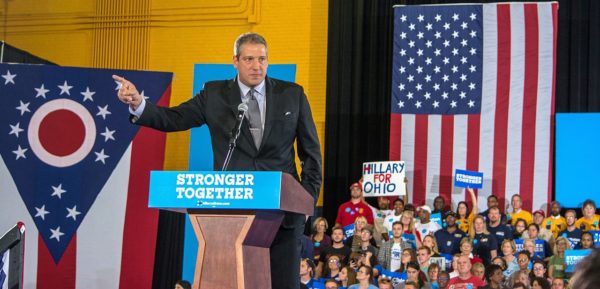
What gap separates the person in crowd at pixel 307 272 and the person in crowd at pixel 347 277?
286 millimetres

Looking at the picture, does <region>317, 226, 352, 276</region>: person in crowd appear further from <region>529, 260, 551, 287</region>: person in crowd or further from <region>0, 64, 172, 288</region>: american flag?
<region>529, 260, 551, 287</region>: person in crowd

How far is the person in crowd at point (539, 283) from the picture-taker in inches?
316

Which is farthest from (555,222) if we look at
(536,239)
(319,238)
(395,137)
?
(319,238)

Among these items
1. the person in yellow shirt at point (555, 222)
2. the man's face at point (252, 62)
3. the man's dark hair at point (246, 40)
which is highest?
the man's dark hair at point (246, 40)

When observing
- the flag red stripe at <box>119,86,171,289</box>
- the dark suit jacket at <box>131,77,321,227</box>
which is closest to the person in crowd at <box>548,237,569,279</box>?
the flag red stripe at <box>119,86,171,289</box>

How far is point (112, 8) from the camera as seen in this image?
14211mm

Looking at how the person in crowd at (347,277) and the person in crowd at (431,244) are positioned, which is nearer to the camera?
the person in crowd at (347,277)

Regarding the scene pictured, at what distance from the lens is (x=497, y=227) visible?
381 inches

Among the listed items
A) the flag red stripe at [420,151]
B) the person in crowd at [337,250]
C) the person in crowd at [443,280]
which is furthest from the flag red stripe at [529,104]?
the person in crowd at [443,280]

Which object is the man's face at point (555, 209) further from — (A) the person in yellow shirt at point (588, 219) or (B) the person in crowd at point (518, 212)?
(A) the person in yellow shirt at point (588, 219)

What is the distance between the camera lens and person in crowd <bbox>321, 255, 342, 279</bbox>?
9.14m

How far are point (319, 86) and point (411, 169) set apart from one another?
2242 millimetres

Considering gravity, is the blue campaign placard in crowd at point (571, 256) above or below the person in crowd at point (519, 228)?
below

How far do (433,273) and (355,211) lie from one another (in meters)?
2.03
